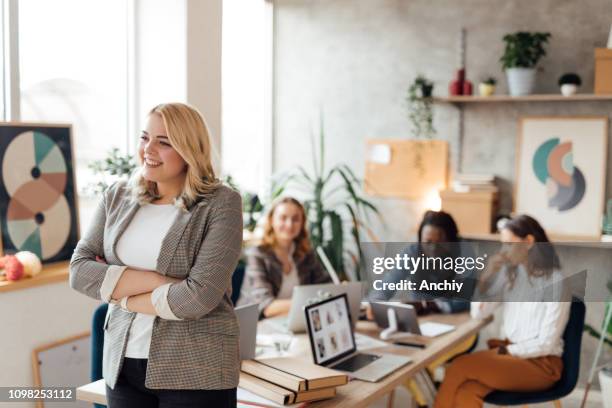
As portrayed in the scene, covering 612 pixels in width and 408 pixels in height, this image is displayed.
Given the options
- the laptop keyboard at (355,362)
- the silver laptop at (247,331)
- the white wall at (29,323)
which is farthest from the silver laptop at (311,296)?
the white wall at (29,323)

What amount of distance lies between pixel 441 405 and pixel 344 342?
2.69ft

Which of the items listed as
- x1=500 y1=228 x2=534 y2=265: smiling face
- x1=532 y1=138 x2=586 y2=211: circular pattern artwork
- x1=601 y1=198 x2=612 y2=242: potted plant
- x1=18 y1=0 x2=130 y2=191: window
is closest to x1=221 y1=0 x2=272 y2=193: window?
x1=18 y1=0 x2=130 y2=191: window

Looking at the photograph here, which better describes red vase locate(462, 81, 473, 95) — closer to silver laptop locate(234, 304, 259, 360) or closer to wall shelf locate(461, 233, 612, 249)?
wall shelf locate(461, 233, 612, 249)

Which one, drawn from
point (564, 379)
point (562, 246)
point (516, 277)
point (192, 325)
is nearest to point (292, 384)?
point (192, 325)

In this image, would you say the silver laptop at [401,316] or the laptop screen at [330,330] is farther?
the silver laptop at [401,316]

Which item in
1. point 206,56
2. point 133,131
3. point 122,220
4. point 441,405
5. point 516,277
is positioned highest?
point 206,56

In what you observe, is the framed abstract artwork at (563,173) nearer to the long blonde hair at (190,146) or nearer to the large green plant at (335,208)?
the large green plant at (335,208)

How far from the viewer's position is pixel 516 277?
2.87 m

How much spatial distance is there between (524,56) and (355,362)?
248 cm

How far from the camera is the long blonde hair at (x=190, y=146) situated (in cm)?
184

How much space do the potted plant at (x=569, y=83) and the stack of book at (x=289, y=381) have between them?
8.97 feet

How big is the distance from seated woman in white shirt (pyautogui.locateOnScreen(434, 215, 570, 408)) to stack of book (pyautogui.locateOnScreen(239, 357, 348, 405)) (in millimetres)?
1097

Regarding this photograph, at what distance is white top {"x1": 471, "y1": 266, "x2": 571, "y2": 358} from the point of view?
9.66 ft

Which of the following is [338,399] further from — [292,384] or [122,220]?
[122,220]
